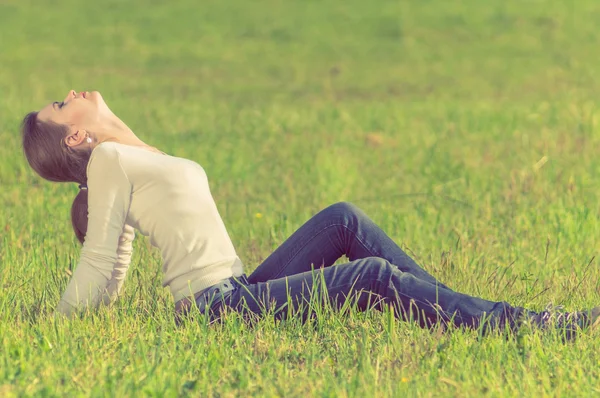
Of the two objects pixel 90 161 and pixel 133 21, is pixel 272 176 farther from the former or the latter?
pixel 133 21

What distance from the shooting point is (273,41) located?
18.7 m

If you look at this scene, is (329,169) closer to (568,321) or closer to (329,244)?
(329,244)

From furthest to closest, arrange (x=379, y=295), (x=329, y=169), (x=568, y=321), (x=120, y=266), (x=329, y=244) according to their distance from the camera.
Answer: (x=329, y=169) → (x=329, y=244) → (x=120, y=266) → (x=379, y=295) → (x=568, y=321)

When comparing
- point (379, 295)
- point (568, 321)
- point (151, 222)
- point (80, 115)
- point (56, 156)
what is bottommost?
point (568, 321)

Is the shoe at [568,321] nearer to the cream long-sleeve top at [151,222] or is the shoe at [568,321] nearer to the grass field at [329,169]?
the grass field at [329,169]

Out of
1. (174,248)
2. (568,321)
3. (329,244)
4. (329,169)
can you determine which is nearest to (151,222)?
(174,248)

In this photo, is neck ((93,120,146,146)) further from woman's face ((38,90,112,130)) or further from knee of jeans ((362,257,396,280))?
knee of jeans ((362,257,396,280))

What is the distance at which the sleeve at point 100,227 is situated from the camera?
433 cm

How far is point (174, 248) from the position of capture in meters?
4.48

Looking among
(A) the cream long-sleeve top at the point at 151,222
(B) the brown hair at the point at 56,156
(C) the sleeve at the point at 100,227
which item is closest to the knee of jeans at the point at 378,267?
(A) the cream long-sleeve top at the point at 151,222

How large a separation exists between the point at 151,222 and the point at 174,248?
5.7 inches

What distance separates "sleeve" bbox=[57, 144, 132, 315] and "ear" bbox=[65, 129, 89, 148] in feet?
0.57

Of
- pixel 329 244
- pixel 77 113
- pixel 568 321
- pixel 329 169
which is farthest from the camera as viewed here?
pixel 329 169

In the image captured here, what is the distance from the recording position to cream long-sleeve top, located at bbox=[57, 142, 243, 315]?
171 inches
